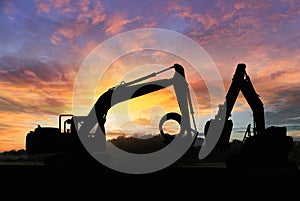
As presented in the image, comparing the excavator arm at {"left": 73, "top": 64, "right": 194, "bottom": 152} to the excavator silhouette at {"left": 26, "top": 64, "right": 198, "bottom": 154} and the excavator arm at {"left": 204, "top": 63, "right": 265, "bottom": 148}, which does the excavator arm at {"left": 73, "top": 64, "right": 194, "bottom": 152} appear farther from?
the excavator arm at {"left": 204, "top": 63, "right": 265, "bottom": 148}

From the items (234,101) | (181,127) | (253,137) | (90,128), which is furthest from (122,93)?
(253,137)

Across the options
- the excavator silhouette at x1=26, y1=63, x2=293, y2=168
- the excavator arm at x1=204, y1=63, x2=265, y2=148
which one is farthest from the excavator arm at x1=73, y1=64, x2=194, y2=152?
the excavator arm at x1=204, y1=63, x2=265, y2=148

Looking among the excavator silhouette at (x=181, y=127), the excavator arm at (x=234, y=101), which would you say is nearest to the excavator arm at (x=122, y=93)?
the excavator silhouette at (x=181, y=127)

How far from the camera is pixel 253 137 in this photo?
18.2m

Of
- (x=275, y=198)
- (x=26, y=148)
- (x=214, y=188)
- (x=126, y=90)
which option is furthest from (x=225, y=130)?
(x=26, y=148)

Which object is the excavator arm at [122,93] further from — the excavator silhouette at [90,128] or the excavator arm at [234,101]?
the excavator arm at [234,101]

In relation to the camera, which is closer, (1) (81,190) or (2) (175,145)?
(1) (81,190)

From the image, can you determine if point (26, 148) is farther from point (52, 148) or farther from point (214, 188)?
point (214, 188)

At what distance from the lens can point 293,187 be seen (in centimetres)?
1149

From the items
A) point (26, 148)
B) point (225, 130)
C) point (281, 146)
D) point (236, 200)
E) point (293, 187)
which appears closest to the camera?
point (236, 200)

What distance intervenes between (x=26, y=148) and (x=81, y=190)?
11214mm

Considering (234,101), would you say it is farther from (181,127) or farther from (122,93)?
(122,93)

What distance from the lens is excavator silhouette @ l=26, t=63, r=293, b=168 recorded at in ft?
57.5

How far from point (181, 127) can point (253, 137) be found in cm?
428
